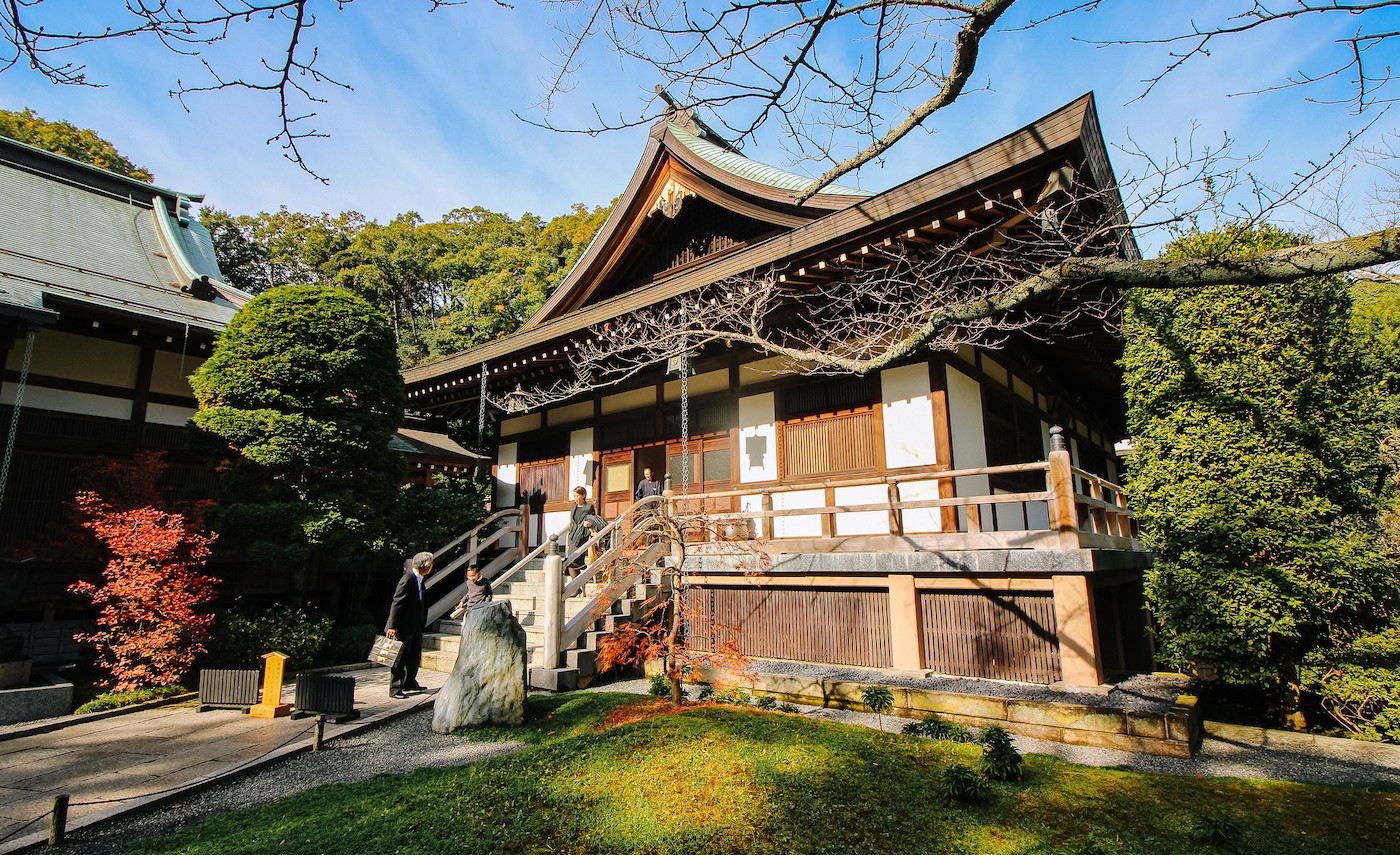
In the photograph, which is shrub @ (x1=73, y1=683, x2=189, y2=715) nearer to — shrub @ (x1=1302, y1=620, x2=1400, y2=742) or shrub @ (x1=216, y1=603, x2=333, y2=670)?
shrub @ (x1=216, y1=603, x2=333, y2=670)

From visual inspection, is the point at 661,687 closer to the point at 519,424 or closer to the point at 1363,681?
the point at 1363,681

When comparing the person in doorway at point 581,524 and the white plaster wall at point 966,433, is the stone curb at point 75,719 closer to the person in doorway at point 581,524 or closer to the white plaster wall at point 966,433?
the person in doorway at point 581,524

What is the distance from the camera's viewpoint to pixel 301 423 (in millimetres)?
8781

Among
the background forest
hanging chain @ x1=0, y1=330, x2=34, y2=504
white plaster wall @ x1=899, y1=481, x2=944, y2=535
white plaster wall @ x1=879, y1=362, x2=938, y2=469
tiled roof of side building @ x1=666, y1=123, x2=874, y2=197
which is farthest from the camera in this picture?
the background forest

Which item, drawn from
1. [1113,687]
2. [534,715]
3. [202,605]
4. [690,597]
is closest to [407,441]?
[202,605]

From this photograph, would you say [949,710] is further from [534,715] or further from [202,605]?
[202,605]

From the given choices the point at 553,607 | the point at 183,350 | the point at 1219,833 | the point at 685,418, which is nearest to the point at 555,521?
the point at 685,418

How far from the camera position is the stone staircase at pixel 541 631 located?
24.7ft

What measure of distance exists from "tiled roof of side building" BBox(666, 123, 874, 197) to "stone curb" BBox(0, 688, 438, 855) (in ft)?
31.0

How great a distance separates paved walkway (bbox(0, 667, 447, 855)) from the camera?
4.25 metres

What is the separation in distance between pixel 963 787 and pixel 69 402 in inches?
519

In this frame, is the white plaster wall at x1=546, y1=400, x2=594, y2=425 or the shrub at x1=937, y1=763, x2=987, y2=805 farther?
the white plaster wall at x1=546, y1=400, x2=594, y2=425

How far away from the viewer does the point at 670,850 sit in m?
3.45

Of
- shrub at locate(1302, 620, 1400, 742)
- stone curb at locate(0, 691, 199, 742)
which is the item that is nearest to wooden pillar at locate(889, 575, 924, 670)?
shrub at locate(1302, 620, 1400, 742)
